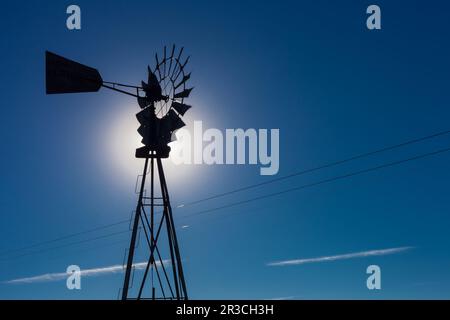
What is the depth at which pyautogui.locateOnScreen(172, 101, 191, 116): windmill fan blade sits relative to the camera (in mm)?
23978

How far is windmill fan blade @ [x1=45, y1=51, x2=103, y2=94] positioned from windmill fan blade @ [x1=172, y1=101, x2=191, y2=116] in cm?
325

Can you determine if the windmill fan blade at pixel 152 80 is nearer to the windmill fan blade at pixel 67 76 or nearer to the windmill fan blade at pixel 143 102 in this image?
the windmill fan blade at pixel 143 102

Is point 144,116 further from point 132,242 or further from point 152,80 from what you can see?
point 132,242

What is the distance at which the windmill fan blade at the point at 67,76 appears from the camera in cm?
2216

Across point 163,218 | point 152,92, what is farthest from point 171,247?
point 152,92

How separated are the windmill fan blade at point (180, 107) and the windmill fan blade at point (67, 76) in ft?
10.7

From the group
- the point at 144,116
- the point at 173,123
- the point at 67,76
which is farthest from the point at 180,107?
the point at 67,76

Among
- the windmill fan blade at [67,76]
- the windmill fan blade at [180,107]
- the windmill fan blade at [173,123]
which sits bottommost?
the windmill fan blade at [173,123]

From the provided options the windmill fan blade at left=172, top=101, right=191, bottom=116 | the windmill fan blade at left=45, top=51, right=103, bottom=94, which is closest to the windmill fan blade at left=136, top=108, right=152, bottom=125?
the windmill fan blade at left=172, top=101, right=191, bottom=116

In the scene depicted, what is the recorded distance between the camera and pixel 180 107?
24.0m

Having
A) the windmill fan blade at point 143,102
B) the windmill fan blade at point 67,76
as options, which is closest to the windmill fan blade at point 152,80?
the windmill fan blade at point 143,102

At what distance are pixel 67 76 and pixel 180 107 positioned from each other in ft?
15.5
